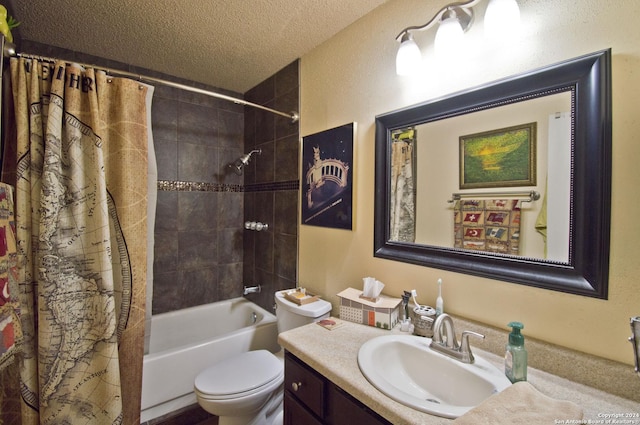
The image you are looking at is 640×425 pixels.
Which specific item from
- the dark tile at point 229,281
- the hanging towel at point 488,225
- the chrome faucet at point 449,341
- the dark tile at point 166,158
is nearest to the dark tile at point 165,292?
the dark tile at point 229,281

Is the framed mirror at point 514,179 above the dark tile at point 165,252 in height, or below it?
above

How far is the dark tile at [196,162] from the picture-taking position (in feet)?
7.67

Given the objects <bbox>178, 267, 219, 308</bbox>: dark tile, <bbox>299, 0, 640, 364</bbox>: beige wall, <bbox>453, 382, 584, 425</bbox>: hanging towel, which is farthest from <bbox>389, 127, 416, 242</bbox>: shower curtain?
<bbox>178, 267, 219, 308</bbox>: dark tile

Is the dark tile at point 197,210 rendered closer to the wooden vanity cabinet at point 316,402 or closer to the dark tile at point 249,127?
the dark tile at point 249,127

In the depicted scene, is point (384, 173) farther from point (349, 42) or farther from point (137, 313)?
point (137, 313)

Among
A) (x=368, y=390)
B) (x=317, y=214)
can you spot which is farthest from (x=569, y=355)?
(x=317, y=214)

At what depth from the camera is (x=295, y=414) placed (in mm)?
1093

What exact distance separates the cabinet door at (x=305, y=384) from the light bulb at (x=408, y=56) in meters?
1.31

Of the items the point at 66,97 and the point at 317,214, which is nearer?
the point at 66,97

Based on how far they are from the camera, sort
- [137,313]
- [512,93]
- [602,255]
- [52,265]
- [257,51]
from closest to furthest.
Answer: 1. [602,255]
2. [512,93]
3. [52,265]
4. [137,313]
5. [257,51]

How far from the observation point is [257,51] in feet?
6.22

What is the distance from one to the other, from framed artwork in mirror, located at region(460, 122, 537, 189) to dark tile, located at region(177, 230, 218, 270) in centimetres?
212

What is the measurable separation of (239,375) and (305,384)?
568mm

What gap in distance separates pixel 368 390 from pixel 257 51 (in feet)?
6.68
